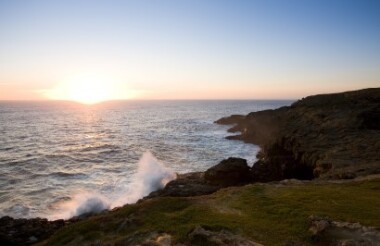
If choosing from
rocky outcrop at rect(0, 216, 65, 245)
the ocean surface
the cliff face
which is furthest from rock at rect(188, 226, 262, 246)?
the ocean surface

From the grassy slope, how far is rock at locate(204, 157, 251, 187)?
1496cm

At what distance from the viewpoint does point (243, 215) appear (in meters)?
14.9

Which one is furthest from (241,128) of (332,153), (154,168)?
(332,153)

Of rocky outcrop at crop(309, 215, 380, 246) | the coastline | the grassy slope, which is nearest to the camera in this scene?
rocky outcrop at crop(309, 215, 380, 246)

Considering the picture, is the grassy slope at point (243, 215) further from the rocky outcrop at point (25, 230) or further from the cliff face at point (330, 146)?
the cliff face at point (330, 146)

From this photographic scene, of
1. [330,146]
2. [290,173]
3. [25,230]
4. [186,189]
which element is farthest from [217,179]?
[25,230]

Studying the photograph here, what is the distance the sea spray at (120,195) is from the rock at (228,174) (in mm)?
7649

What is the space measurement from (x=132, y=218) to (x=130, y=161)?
38.4 metres

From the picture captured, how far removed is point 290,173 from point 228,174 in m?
6.67

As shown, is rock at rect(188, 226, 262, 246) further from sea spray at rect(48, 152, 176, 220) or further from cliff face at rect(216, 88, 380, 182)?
sea spray at rect(48, 152, 176, 220)

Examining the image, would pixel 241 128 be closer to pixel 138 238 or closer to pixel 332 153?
pixel 332 153

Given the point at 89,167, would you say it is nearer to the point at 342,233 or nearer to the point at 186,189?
the point at 186,189

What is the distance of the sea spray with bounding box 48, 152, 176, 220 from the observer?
31.4m

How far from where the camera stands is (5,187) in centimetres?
3781
